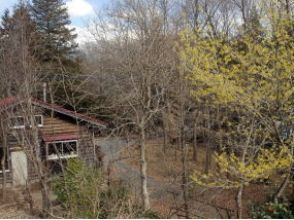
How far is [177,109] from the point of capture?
1986cm

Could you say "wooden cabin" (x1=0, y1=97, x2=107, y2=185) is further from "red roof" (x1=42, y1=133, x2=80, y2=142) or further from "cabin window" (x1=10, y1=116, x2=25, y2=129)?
"cabin window" (x1=10, y1=116, x2=25, y2=129)

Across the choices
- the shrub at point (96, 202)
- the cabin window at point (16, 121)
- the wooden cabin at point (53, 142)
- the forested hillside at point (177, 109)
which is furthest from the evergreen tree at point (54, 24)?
the shrub at point (96, 202)

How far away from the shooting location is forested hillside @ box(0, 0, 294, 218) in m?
7.45

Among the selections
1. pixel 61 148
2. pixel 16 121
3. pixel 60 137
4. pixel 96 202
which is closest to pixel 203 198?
pixel 61 148

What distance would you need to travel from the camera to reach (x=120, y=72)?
18.0 metres

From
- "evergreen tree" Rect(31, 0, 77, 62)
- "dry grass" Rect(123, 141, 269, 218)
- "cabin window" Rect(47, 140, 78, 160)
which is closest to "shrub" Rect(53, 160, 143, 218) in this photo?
"dry grass" Rect(123, 141, 269, 218)

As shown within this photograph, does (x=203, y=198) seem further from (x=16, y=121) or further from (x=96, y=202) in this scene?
(x=96, y=202)

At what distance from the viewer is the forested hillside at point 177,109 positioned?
7453mm

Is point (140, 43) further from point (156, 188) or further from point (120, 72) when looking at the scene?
point (156, 188)

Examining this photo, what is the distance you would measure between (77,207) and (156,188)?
10.7 meters

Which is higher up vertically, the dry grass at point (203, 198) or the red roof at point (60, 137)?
the red roof at point (60, 137)

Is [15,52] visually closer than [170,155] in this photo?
Yes

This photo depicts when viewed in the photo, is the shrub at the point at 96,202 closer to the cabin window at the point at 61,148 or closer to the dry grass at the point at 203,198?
the dry grass at the point at 203,198

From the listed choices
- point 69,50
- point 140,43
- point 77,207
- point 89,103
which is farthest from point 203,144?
point 77,207
